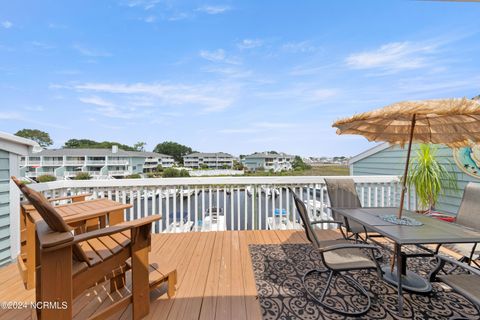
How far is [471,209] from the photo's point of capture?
2.48 meters

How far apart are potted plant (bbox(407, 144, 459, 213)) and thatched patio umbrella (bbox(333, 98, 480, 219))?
170cm

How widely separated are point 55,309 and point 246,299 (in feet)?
4.94

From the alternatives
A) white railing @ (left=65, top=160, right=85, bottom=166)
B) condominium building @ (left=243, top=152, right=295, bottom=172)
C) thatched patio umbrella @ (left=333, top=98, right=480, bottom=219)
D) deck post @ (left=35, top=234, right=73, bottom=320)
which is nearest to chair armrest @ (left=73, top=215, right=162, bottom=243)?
deck post @ (left=35, top=234, right=73, bottom=320)

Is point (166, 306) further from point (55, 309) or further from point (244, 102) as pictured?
point (244, 102)

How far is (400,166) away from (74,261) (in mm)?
6233

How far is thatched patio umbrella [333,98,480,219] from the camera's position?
166 centimetres

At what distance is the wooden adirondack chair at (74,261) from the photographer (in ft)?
4.09

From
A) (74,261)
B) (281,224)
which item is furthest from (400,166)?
(74,261)

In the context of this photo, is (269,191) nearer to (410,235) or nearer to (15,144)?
(410,235)

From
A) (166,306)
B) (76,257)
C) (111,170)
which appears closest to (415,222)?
(166,306)

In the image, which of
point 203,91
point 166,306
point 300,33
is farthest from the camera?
point 203,91

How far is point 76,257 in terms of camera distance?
152cm

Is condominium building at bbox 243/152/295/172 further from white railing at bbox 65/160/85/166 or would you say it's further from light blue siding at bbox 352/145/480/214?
light blue siding at bbox 352/145/480/214

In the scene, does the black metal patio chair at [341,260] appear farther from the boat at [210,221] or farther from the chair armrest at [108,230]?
the boat at [210,221]
